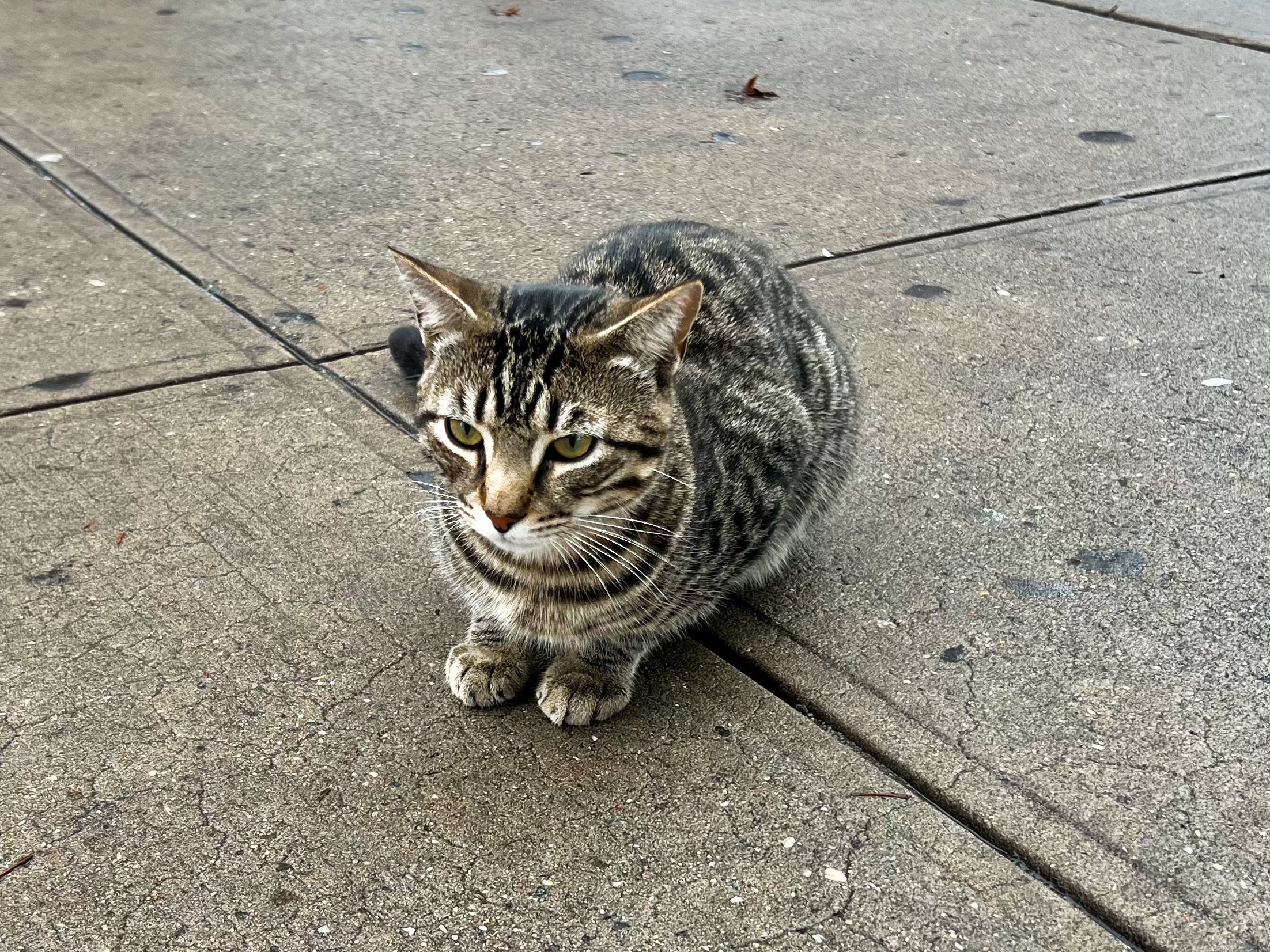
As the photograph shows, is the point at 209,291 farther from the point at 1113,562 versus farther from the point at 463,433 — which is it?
the point at 1113,562

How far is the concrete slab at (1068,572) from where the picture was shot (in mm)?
2812

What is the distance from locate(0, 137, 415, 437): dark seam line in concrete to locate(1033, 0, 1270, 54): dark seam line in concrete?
690 centimetres

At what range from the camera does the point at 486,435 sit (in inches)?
111

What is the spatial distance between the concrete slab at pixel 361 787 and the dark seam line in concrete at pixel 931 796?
0.03 meters

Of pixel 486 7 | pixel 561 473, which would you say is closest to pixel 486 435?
pixel 561 473

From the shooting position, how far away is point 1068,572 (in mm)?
3623

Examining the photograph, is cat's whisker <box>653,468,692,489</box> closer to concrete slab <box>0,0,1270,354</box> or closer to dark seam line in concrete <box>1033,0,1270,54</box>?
concrete slab <box>0,0,1270,354</box>

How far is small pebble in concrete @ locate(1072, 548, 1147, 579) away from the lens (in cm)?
362

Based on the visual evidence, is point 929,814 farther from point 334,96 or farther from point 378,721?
point 334,96

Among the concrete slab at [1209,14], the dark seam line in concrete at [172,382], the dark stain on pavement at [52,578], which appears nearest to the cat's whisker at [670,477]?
the dark stain on pavement at [52,578]

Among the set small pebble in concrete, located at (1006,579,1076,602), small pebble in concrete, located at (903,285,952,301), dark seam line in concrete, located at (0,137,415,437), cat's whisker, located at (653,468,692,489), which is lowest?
dark seam line in concrete, located at (0,137,415,437)

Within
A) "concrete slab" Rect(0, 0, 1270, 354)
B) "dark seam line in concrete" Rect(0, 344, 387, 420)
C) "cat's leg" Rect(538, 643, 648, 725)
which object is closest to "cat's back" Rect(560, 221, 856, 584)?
"cat's leg" Rect(538, 643, 648, 725)

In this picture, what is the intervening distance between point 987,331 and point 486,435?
2.75 metres

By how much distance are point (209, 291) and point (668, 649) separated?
257cm
